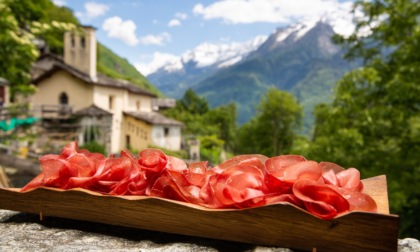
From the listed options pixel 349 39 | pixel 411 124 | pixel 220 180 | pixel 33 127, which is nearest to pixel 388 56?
pixel 349 39

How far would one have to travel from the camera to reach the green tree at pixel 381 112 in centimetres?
960

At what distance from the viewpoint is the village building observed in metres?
31.9

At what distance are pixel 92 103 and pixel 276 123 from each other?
30655mm

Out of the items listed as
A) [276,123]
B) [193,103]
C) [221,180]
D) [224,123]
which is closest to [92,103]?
[276,123]

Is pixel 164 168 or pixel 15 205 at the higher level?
pixel 164 168

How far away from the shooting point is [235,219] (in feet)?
4.20

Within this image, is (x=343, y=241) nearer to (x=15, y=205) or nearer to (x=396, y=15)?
(x=15, y=205)

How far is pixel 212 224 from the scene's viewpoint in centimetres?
132

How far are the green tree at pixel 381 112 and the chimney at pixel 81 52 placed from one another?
26.1 m

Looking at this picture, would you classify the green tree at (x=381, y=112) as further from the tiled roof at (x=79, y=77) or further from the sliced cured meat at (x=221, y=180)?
the tiled roof at (x=79, y=77)

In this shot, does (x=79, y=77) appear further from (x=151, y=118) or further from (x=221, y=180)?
(x=221, y=180)

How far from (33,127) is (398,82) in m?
24.3

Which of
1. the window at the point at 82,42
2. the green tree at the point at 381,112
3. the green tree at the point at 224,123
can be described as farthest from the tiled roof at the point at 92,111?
the green tree at the point at 224,123

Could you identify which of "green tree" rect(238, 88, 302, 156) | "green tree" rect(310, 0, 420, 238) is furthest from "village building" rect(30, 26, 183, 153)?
"green tree" rect(310, 0, 420, 238)
